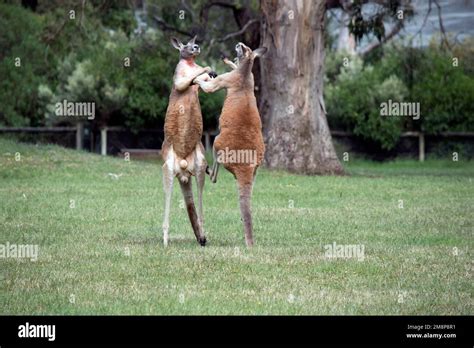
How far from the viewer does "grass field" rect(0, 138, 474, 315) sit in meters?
11.0

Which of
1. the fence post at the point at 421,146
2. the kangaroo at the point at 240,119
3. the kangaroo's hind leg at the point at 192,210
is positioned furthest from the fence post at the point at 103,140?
the kangaroo at the point at 240,119

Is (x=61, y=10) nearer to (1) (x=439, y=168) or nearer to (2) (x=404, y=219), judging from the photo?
(1) (x=439, y=168)

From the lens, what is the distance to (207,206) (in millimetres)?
20344

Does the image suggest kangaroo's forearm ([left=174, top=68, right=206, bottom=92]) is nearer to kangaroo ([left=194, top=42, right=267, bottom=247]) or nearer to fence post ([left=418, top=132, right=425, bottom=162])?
kangaroo ([left=194, top=42, right=267, bottom=247])
